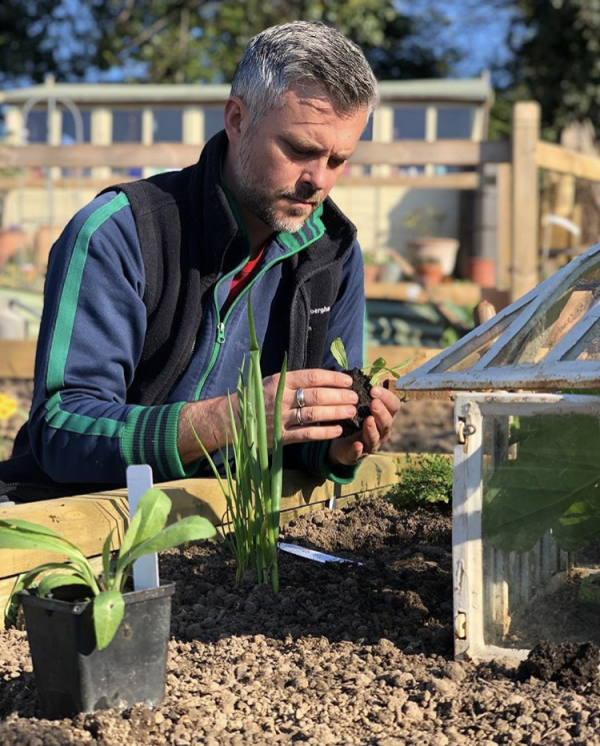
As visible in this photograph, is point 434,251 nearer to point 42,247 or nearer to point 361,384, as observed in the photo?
point 42,247

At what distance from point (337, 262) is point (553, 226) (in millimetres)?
11216

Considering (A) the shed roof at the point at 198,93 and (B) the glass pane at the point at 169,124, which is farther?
(B) the glass pane at the point at 169,124

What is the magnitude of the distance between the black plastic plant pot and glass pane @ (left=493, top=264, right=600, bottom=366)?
0.84 m

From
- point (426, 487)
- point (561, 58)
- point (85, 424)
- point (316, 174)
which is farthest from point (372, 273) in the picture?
point (85, 424)

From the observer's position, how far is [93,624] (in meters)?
1.62

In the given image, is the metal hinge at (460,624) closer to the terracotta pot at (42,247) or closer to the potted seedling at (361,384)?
the potted seedling at (361,384)

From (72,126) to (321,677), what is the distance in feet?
58.9

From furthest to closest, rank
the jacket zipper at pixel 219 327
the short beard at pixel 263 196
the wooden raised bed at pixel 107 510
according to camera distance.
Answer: the jacket zipper at pixel 219 327 → the short beard at pixel 263 196 → the wooden raised bed at pixel 107 510

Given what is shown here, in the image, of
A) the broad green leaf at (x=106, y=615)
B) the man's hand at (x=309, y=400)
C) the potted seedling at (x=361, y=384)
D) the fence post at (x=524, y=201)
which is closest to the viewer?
the broad green leaf at (x=106, y=615)

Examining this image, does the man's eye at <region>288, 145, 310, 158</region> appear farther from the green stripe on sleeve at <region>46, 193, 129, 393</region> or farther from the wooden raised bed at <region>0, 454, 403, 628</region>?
the wooden raised bed at <region>0, 454, 403, 628</region>

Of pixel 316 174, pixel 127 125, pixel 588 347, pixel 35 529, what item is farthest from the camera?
pixel 127 125

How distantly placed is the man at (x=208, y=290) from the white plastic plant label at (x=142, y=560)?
1.97 feet

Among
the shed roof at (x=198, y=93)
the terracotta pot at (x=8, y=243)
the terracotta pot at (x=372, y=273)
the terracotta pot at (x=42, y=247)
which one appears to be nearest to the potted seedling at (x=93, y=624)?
the terracotta pot at (x=42, y=247)

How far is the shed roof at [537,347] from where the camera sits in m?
1.92
